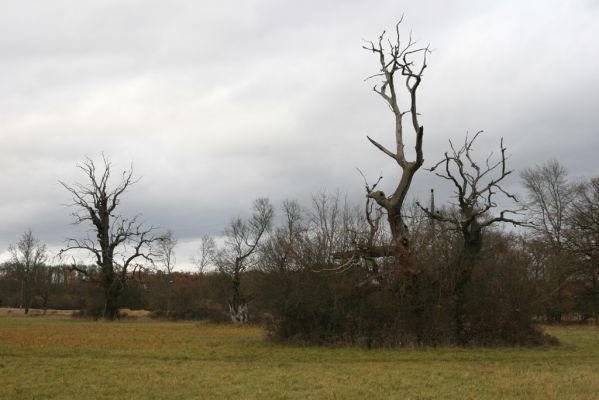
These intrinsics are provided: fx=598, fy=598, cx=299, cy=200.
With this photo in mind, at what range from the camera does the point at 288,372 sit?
14570mm

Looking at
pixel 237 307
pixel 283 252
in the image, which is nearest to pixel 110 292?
pixel 237 307

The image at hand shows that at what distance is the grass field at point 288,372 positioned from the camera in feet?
37.6

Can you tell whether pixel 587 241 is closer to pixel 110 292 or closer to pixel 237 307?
pixel 237 307

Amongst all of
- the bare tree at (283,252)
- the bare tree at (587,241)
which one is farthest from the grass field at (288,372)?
the bare tree at (587,241)

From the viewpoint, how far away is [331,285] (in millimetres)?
22375

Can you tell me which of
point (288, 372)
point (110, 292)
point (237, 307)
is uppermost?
point (110, 292)

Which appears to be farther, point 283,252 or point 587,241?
point 587,241

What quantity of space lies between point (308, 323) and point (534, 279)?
9025mm

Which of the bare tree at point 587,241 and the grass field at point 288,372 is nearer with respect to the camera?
the grass field at point 288,372

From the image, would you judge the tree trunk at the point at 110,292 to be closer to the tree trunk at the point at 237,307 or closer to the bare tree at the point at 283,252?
the tree trunk at the point at 237,307

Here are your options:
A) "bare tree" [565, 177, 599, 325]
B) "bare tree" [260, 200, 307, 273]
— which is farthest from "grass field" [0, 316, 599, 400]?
"bare tree" [565, 177, 599, 325]

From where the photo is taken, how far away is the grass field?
1145 centimetres

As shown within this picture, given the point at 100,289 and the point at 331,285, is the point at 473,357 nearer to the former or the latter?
the point at 331,285

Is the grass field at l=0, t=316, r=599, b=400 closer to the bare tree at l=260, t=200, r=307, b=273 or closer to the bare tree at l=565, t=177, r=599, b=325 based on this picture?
the bare tree at l=260, t=200, r=307, b=273
